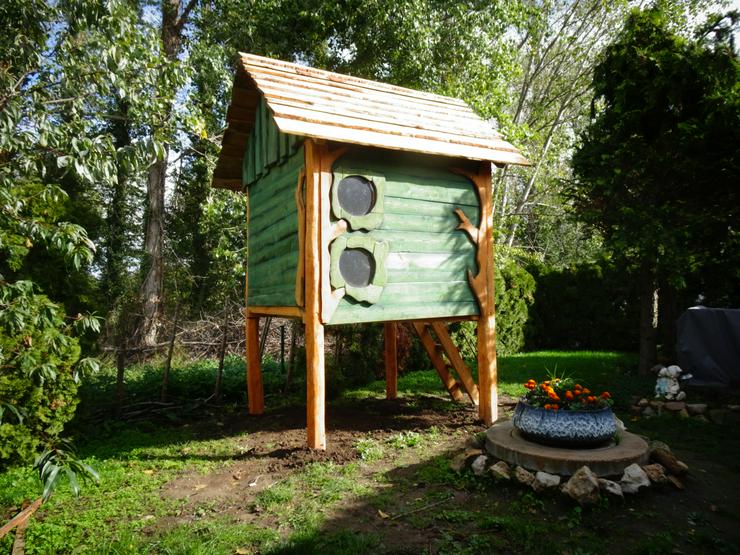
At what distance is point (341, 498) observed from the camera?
4.28 meters

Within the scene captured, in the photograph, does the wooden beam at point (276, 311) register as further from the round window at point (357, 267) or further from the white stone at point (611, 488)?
the white stone at point (611, 488)

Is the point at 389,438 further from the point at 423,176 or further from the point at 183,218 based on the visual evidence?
the point at 183,218

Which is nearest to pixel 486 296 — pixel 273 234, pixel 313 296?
pixel 313 296

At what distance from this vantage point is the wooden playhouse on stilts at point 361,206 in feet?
17.3

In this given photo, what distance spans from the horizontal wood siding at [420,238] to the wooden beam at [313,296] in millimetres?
263

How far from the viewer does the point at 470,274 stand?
20.9ft

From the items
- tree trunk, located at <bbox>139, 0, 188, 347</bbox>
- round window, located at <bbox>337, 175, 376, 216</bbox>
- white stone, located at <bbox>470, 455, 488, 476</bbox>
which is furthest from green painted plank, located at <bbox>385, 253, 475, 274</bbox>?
tree trunk, located at <bbox>139, 0, 188, 347</bbox>

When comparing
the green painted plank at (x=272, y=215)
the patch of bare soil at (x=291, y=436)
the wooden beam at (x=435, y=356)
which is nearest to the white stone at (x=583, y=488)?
the patch of bare soil at (x=291, y=436)

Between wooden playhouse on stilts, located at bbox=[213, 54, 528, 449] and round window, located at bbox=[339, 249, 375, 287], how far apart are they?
12 mm

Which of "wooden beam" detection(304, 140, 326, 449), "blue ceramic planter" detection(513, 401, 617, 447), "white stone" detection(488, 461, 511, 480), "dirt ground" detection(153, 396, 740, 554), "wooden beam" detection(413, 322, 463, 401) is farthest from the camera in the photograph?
"wooden beam" detection(413, 322, 463, 401)

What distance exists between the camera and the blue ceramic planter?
14.9ft

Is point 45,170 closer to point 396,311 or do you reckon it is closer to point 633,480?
point 396,311

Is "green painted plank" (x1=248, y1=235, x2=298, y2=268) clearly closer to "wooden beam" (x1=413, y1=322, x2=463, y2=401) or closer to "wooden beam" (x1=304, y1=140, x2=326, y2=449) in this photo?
"wooden beam" (x1=304, y1=140, x2=326, y2=449)

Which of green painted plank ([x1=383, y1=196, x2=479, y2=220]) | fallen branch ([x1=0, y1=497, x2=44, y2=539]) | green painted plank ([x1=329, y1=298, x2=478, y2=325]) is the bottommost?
fallen branch ([x1=0, y1=497, x2=44, y2=539])
